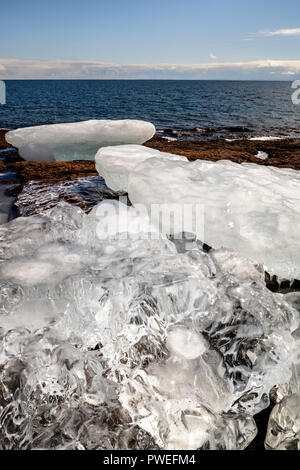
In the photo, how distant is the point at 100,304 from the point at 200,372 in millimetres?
755

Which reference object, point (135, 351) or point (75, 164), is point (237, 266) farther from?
point (75, 164)

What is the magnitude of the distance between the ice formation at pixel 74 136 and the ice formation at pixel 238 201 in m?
3.46

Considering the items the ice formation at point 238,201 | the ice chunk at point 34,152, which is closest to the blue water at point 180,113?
the ice chunk at point 34,152

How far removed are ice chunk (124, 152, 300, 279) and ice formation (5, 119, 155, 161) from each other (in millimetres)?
3771

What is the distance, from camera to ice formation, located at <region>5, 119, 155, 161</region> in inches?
291

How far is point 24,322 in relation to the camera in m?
2.03

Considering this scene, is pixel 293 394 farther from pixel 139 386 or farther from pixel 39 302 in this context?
pixel 39 302

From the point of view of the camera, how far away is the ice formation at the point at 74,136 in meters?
7.39

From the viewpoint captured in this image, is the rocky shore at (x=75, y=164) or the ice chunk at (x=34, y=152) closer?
the rocky shore at (x=75, y=164)

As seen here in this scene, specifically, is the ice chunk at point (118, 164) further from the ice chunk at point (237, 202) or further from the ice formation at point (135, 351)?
the ice formation at point (135, 351)

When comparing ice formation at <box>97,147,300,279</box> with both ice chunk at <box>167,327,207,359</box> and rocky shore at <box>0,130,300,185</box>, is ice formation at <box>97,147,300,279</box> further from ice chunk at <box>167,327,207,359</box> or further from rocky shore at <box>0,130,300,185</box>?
rocky shore at <box>0,130,300,185</box>

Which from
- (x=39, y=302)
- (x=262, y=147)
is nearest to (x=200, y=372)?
(x=39, y=302)

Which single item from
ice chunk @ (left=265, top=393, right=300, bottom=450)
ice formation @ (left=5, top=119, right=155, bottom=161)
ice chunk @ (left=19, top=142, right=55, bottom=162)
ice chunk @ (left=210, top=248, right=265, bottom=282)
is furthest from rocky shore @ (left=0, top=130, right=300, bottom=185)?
ice chunk @ (left=265, top=393, right=300, bottom=450)

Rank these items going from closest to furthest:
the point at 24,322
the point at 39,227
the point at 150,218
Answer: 1. the point at 24,322
2. the point at 39,227
3. the point at 150,218
